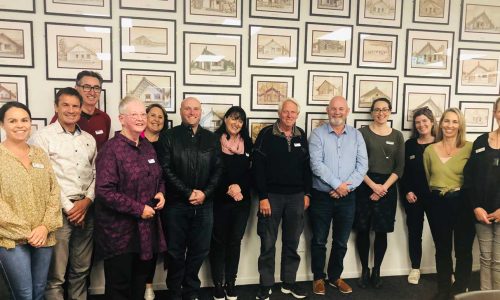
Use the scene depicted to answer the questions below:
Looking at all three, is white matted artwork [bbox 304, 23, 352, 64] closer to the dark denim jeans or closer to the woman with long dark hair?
the woman with long dark hair

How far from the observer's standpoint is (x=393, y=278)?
3555 mm

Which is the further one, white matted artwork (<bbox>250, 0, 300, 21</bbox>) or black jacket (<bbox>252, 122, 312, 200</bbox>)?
white matted artwork (<bbox>250, 0, 300, 21</bbox>)

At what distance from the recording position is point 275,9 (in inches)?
128

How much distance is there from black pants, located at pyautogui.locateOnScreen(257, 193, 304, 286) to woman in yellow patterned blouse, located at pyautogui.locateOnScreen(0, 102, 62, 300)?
61.4 inches

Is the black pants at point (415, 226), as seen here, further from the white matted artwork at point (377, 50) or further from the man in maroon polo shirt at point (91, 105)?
the man in maroon polo shirt at point (91, 105)

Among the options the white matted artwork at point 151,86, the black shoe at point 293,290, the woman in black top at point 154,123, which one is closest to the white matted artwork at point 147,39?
the white matted artwork at point 151,86

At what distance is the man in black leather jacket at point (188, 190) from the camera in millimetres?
2613

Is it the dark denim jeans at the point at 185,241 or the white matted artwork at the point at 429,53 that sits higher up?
the white matted artwork at the point at 429,53

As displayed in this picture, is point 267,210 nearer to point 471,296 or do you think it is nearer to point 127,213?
point 127,213

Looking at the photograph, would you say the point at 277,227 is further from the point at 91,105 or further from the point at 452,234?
the point at 91,105

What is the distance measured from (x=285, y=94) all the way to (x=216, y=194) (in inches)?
46.9

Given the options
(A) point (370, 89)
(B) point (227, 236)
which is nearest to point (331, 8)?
(A) point (370, 89)

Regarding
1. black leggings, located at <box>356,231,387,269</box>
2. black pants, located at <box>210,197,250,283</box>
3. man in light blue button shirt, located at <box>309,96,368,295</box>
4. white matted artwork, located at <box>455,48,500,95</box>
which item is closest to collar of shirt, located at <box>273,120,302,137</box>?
man in light blue button shirt, located at <box>309,96,368,295</box>

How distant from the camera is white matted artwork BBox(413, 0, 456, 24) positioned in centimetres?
354
